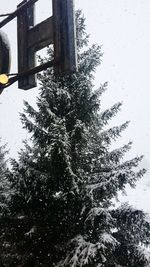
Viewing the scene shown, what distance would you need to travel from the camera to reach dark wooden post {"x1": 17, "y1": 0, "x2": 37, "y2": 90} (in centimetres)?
429

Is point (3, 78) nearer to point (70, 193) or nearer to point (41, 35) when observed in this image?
point (41, 35)

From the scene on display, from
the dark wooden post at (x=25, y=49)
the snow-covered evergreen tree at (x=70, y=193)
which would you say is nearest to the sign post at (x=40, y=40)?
the dark wooden post at (x=25, y=49)

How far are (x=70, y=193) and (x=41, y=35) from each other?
6.87 metres

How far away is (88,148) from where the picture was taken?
11305 millimetres

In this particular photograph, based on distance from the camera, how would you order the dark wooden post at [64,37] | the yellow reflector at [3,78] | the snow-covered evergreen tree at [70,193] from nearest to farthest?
1. the dark wooden post at [64,37]
2. the yellow reflector at [3,78]
3. the snow-covered evergreen tree at [70,193]

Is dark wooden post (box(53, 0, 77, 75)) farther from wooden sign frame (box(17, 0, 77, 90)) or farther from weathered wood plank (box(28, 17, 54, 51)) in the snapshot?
weathered wood plank (box(28, 17, 54, 51))

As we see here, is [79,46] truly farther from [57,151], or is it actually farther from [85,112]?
[57,151]

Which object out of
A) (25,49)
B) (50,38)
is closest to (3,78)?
(25,49)

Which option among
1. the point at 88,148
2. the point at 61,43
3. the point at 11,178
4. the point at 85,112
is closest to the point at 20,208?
the point at 11,178

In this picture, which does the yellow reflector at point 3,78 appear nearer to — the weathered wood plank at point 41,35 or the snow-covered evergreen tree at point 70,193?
the weathered wood plank at point 41,35

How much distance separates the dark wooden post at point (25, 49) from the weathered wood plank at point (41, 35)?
8cm

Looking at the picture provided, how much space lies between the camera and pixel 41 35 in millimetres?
4184

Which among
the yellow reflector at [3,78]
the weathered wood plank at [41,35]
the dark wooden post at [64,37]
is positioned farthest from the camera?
the yellow reflector at [3,78]

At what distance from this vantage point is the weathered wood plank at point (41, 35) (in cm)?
407
